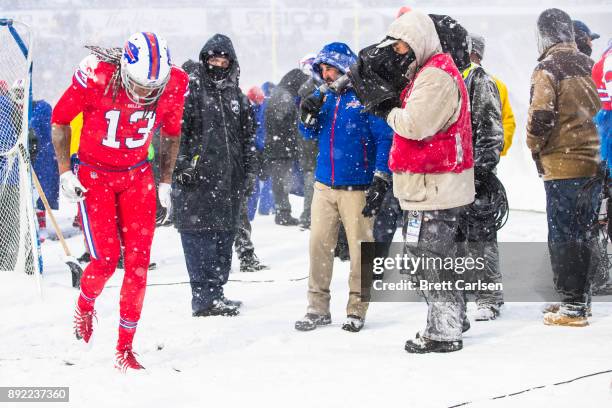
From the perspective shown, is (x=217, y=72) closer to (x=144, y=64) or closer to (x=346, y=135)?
(x=346, y=135)

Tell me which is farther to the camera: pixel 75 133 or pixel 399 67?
pixel 75 133

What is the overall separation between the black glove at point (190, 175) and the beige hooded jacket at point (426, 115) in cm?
188

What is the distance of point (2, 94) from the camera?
24.5 ft

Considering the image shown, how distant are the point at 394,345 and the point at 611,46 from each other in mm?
2367

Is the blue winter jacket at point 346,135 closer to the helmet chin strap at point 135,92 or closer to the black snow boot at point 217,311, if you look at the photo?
the helmet chin strap at point 135,92

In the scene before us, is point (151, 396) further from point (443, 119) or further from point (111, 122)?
point (443, 119)

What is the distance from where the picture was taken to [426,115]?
4449mm

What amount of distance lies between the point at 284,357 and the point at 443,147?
1.59 metres

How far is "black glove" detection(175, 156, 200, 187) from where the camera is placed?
6.04 metres

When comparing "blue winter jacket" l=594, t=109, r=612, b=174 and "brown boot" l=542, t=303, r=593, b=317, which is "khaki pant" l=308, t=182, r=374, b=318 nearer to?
"brown boot" l=542, t=303, r=593, b=317

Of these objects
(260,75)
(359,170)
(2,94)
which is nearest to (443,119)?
(359,170)

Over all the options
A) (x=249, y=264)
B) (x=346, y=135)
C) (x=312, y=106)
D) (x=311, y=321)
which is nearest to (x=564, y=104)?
(x=346, y=135)

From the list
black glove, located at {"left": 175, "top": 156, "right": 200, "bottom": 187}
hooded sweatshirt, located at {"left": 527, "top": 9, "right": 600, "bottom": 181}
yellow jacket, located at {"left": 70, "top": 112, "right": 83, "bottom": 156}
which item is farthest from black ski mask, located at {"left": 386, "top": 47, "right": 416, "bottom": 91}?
yellow jacket, located at {"left": 70, "top": 112, "right": 83, "bottom": 156}

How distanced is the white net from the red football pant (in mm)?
2259
